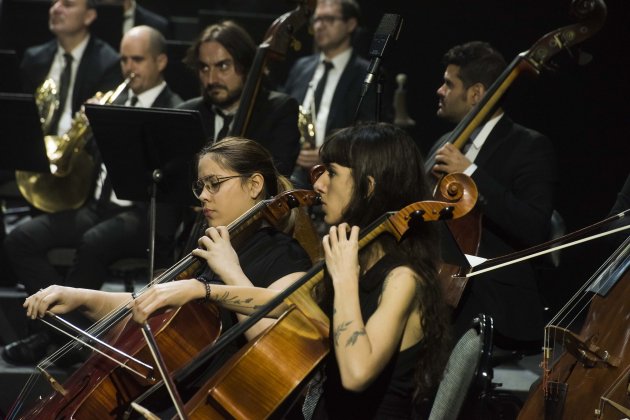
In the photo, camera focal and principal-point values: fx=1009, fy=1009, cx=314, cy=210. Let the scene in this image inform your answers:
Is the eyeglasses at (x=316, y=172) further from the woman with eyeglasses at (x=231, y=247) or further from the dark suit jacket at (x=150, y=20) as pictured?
the dark suit jacket at (x=150, y=20)

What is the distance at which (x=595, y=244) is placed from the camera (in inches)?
199

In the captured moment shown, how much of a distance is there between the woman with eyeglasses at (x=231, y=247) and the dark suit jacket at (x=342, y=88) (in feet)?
7.44

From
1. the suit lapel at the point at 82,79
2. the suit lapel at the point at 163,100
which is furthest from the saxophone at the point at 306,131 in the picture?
the suit lapel at the point at 82,79

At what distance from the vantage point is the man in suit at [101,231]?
452cm

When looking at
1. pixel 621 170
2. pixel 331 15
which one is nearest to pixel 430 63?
pixel 331 15

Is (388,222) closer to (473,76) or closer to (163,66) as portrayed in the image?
(473,76)

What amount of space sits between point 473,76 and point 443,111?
19 cm

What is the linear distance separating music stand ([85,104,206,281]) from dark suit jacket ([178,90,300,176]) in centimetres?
37

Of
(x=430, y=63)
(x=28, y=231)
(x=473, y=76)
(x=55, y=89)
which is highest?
(x=473, y=76)

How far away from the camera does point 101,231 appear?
4.55m

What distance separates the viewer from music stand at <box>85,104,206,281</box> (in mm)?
3838

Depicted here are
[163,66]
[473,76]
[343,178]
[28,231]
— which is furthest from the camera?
[163,66]

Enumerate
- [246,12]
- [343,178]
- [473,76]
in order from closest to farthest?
[343,178] < [473,76] < [246,12]

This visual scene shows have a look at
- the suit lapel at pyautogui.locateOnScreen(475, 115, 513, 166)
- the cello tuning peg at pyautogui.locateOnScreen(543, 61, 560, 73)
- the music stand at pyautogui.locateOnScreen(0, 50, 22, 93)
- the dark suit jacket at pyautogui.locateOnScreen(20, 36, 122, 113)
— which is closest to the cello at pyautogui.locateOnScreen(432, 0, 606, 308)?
the cello tuning peg at pyautogui.locateOnScreen(543, 61, 560, 73)
